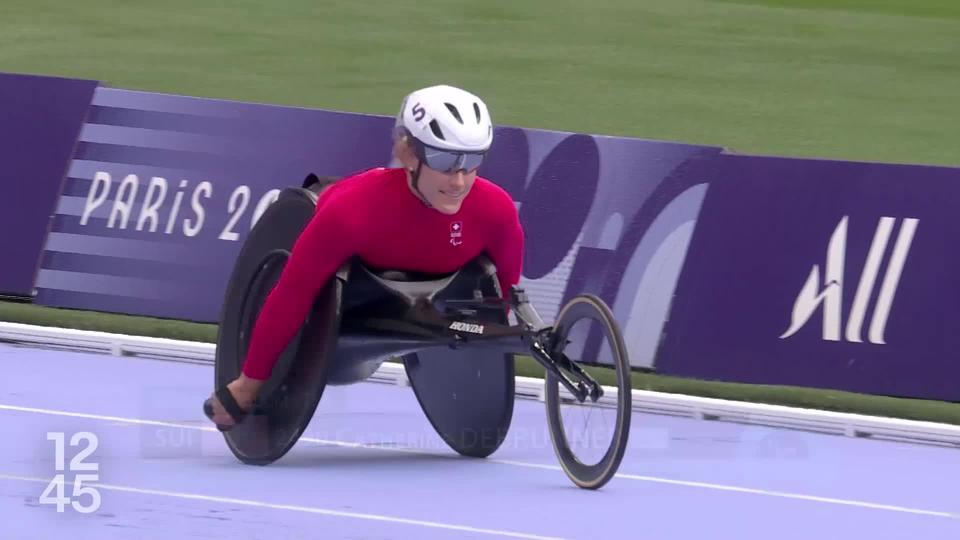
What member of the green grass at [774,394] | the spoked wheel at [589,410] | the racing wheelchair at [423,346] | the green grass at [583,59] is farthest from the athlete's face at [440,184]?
the green grass at [583,59]

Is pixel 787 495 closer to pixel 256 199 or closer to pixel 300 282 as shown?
pixel 300 282

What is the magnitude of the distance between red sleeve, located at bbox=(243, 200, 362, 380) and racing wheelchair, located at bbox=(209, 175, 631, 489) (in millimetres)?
93

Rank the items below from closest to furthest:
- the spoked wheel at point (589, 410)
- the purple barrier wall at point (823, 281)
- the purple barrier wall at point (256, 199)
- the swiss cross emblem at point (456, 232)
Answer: the spoked wheel at point (589, 410)
the swiss cross emblem at point (456, 232)
the purple barrier wall at point (823, 281)
the purple barrier wall at point (256, 199)

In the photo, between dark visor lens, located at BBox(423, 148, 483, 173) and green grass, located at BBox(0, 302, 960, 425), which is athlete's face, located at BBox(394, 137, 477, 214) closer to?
dark visor lens, located at BBox(423, 148, 483, 173)

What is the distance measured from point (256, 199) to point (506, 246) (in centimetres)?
377

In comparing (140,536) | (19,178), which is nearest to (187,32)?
(19,178)

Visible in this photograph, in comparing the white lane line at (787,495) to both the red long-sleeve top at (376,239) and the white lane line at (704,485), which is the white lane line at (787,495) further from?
the red long-sleeve top at (376,239)

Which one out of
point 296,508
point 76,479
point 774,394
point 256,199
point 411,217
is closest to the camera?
point 296,508

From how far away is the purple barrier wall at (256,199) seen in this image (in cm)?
993

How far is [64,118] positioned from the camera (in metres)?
11.6

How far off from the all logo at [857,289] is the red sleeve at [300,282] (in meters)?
3.05

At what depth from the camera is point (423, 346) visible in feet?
24.3

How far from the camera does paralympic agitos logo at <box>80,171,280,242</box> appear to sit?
11.0 metres

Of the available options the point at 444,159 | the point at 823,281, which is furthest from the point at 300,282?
the point at 823,281
